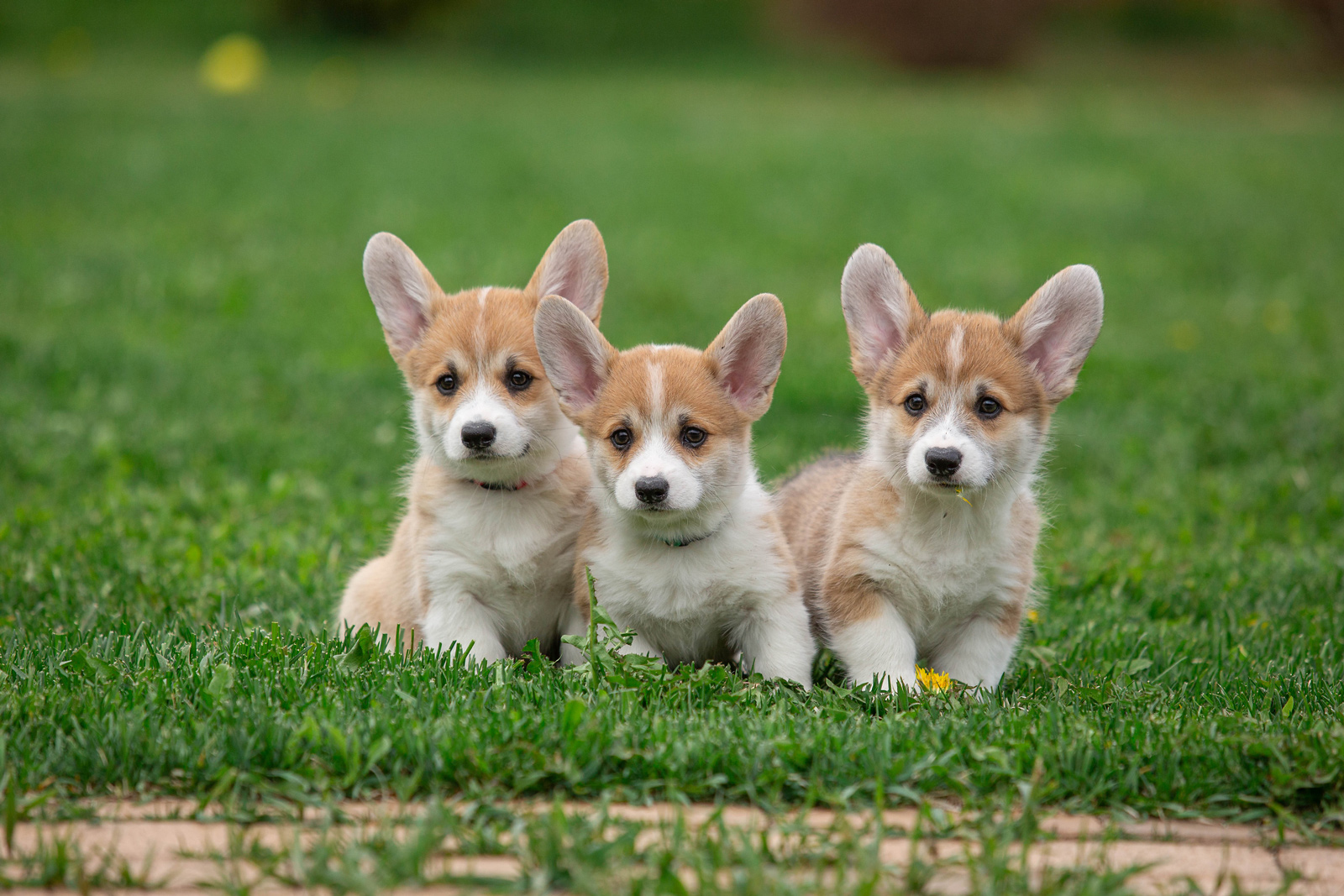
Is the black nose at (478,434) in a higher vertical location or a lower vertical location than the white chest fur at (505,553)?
higher

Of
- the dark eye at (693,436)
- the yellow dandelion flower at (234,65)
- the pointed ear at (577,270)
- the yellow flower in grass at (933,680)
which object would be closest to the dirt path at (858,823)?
the yellow flower in grass at (933,680)

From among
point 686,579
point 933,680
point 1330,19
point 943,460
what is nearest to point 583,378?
point 686,579

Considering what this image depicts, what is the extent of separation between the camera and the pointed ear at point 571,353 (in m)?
3.98

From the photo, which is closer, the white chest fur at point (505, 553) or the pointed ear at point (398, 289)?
the white chest fur at point (505, 553)

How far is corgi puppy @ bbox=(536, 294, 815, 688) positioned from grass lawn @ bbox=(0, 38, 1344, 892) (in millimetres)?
283

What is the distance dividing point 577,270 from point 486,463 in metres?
0.80

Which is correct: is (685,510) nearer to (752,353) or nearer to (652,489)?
(652,489)

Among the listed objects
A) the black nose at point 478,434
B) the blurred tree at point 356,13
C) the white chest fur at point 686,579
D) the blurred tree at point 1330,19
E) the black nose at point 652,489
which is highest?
the blurred tree at point 1330,19

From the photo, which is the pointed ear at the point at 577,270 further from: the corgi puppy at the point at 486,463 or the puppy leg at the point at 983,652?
the puppy leg at the point at 983,652

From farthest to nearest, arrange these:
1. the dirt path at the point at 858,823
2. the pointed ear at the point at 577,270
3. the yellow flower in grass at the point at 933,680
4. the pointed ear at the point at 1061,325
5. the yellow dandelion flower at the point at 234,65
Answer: the yellow dandelion flower at the point at 234,65, the pointed ear at the point at 577,270, the pointed ear at the point at 1061,325, the yellow flower in grass at the point at 933,680, the dirt path at the point at 858,823

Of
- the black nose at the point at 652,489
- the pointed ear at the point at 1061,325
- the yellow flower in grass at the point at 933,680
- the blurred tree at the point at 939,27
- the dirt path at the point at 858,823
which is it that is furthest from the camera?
the blurred tree at the point at 939,27

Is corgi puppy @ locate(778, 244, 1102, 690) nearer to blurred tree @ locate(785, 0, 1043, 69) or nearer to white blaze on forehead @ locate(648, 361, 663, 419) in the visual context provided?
white blaze on forehead @ locate(648, 361, 663, 419)

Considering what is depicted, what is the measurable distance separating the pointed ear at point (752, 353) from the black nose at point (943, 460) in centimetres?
57

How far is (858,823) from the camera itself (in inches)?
123
